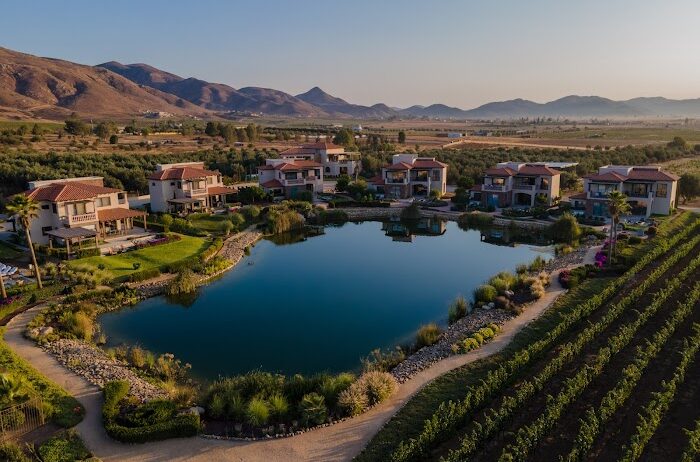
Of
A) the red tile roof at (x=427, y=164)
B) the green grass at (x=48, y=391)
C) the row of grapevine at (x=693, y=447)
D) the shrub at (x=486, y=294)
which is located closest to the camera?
the row of grapevine at (x=693, y=447)

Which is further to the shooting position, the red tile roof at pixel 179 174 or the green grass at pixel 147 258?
the red tile roof at pixel 179 174

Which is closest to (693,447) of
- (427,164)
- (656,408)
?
(656,408)

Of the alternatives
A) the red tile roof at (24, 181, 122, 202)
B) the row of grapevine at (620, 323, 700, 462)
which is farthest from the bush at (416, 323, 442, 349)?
the red tile roof at (24, 181, 122, 202)

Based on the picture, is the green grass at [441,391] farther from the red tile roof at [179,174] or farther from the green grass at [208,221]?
the red tile roof at [179,174]

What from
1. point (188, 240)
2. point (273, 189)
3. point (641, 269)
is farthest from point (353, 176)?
point (641, 269)

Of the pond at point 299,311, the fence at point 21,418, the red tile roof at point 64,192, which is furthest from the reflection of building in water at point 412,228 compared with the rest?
the fence at point 21,418

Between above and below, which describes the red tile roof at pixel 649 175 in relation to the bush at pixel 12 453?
above

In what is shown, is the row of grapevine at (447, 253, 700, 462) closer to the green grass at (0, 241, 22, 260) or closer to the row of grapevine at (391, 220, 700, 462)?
the row of grapevine at (391, 220, 700, 462)

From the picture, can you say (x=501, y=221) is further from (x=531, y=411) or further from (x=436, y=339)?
(x=531, y=411)
